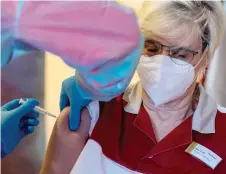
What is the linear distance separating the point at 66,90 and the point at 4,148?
→ 11.7 inches

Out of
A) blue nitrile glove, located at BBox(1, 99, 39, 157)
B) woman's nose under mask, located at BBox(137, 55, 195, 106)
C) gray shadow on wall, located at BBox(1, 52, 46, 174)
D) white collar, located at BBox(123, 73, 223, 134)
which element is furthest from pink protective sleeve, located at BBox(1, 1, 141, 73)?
gray shadow on wall, located at BBox(1, 52, 46, 174)

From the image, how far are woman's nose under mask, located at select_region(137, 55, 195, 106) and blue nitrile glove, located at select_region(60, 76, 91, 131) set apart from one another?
0.66ft

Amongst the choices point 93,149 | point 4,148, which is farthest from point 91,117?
point 4,148

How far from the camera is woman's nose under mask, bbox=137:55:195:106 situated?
1.36 metres

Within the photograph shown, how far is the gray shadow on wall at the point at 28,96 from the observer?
5.74 feet

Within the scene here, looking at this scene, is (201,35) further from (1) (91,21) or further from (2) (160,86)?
(1) (91,21)

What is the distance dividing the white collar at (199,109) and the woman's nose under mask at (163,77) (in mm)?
91

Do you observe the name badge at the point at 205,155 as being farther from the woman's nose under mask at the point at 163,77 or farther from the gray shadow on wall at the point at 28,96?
the gray shadow on wall at the point at 28,96

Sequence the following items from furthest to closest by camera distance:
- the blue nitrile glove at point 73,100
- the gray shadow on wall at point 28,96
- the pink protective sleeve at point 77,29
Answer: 1. the gray shadow on wall at point 28,96
2. the blue nitrile glove at point 73,100
3. the pink protective sleeve at point 77,29

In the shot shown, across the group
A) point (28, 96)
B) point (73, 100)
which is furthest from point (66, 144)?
point (28, 96)

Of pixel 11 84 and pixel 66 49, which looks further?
pixel 11 84

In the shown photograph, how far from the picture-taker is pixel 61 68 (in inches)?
71.3

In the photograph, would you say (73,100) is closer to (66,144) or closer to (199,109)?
(66,144)

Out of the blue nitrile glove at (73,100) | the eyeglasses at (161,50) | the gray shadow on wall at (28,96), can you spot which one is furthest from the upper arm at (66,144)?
the gray shadow on wall at (28,96)
